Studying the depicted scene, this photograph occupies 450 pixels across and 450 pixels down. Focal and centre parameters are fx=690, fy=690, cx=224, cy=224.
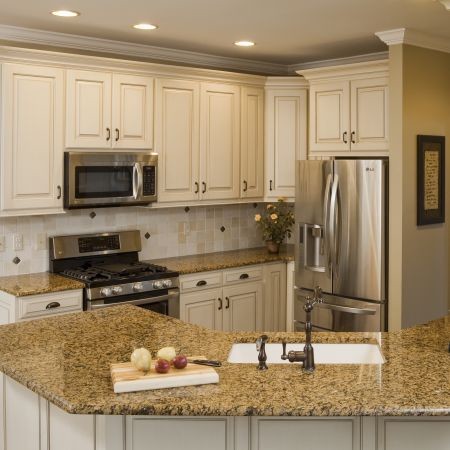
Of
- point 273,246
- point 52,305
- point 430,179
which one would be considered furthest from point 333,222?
point 52,305

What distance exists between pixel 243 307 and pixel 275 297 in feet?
1.17

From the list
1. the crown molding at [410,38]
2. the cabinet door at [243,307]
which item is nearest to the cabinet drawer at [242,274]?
the cabinet door at [243,307]

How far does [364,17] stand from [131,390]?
2.91 meters

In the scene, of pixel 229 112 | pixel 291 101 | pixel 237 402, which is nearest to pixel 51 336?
pixel 237 402

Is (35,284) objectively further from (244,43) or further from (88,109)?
(244,43)

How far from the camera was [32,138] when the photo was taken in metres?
4.49

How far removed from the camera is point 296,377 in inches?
98.3

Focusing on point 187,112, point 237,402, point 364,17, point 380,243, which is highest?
point 364,17

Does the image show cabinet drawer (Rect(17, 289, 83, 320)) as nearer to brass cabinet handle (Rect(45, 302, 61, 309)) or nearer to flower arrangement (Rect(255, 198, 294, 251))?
brass cabinet handle (Rect(45, 302, 61, 309))

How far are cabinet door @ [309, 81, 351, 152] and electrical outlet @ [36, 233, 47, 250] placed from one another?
7.17 ft

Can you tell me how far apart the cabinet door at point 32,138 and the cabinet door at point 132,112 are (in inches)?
16.6

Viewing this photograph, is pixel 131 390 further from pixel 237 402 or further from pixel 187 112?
pixel 187 112

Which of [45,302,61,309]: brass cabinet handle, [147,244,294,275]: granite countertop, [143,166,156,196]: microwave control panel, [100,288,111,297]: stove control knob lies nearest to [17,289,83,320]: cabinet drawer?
[45,302,61,309]: brass cabinet handle

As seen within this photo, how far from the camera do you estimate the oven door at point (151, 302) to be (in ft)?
14.8
